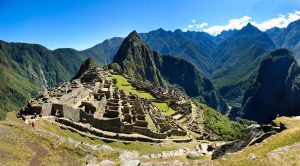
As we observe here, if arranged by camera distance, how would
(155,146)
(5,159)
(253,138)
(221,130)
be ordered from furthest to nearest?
(221,130), (155,146), (253,138), (5,159)

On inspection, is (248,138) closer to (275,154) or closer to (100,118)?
(275,154)

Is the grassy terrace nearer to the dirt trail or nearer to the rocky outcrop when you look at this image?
the rocky outcrop

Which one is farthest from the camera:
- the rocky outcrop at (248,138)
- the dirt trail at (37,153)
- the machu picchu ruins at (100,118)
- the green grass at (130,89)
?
the green grass at (130,89)

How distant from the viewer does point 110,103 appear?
88.8 meters

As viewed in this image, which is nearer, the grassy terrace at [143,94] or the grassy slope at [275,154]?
the grassy slope at [275,154]

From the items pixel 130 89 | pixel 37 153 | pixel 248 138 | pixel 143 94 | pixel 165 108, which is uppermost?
pixel 130 89

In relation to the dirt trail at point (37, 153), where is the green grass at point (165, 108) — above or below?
below

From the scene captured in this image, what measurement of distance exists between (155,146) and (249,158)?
155ft

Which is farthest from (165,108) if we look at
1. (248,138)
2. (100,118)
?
(248,138)

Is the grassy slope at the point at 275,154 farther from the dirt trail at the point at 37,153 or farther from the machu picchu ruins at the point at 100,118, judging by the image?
the machu picchu ruins at the point at 100,118

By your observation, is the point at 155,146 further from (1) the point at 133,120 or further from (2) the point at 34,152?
(2) the point at 34,152

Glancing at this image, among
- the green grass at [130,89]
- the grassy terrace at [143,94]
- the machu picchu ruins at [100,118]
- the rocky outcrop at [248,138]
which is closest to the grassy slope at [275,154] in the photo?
the rocky outcrop at [248,138]

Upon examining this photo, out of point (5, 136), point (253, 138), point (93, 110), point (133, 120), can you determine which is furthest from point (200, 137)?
point (5, 136)

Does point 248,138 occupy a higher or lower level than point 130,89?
lower
